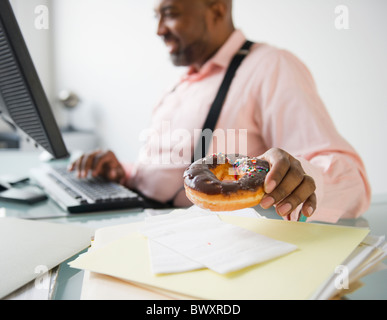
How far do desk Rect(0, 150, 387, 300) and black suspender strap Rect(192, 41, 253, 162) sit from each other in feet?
0.59

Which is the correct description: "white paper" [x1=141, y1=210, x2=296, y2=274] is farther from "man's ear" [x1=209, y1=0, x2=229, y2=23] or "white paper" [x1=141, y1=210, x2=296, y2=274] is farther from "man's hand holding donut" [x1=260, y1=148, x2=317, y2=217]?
"man's ear" [x1=209, y1=0, x2=229, y2=23]

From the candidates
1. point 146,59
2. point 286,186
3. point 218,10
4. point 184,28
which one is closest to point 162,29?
point 184,28

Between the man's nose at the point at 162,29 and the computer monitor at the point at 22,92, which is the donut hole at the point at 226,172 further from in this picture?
the man's nose at the point at 162,29

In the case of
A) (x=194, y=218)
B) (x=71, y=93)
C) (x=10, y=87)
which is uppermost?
(x=10, y=87)

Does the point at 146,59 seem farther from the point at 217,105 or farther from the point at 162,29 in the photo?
the point at 217,105

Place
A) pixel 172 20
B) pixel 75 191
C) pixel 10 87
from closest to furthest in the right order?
pixel 10 87
pixel 75 191
pixel 172 20

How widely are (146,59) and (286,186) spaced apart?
6.24ft

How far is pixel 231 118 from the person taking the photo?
0.82 metres

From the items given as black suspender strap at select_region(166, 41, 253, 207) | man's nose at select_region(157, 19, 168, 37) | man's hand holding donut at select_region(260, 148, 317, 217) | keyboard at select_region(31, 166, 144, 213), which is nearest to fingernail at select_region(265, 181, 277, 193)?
man's hand holding donut at select_region(260, 148, 317, 217)

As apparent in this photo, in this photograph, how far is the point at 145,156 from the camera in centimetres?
101

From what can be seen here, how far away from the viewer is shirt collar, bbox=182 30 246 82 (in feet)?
3.26
